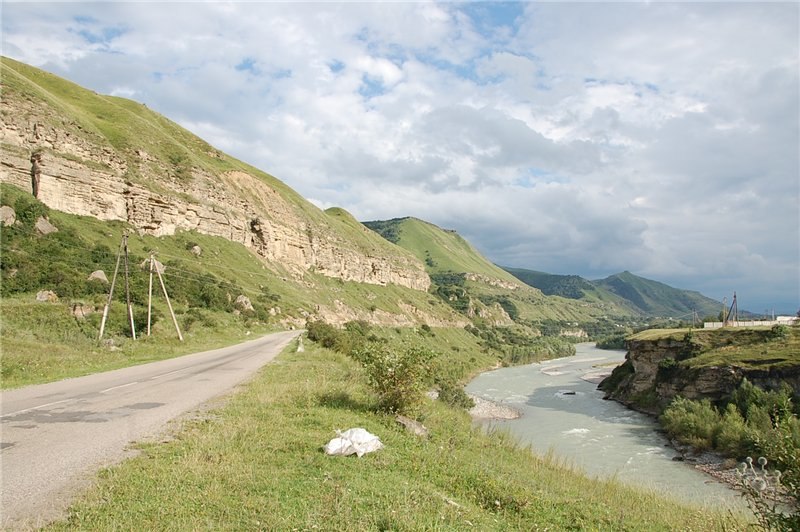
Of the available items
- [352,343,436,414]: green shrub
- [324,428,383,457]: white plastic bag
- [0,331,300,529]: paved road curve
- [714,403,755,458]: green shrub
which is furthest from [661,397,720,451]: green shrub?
[324,428,383,457]: white plastic bag

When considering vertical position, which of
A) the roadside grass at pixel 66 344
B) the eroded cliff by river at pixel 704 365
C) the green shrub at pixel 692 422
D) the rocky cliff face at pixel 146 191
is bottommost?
the green shrub at pixel 692 422

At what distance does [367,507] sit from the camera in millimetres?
6715

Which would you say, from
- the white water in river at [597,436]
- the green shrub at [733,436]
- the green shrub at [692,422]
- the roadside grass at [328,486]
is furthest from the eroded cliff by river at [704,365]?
the roadside grass at [328,486]

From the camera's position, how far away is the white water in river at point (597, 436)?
26797 mm

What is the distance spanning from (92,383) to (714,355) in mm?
54447

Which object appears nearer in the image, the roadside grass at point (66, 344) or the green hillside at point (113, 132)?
the roadside grass at point (66, 344)

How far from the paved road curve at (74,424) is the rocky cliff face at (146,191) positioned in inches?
1772

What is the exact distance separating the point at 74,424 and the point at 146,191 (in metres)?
62.0

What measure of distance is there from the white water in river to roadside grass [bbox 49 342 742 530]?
14.4ft

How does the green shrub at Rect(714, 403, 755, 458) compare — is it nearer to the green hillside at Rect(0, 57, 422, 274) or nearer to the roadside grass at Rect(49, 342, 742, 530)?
the roadside grass at Rect(49, 342, 742, 530)

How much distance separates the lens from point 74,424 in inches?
402

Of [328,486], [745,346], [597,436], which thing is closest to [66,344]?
[328,486]

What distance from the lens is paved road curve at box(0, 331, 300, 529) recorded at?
642cm

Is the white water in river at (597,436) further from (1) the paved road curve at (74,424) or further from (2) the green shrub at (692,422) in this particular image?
(1) the paved road curve at (74,424)
